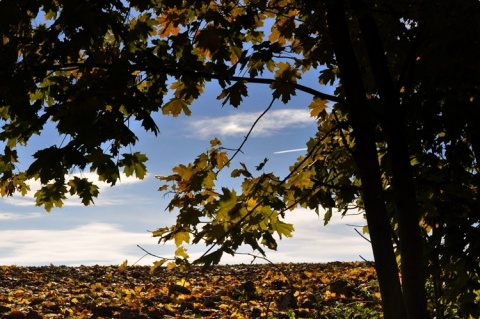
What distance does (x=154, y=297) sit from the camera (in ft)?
30.4

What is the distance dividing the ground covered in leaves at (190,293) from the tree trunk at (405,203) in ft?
7.22

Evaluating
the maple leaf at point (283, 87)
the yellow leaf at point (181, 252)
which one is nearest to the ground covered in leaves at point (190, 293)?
the yellow leaf at point (181, 252)

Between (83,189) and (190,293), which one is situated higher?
(83,189)

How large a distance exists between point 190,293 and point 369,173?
5.91 m

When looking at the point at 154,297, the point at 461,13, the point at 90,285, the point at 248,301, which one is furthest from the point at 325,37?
the point at 90,285

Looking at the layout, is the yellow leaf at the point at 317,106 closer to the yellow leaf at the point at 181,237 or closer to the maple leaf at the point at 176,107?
the maple leaf at the point at 176,107

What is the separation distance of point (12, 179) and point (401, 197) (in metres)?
4.51

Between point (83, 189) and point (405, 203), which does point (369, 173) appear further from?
point (83, 189)

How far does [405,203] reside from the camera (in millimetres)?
4594

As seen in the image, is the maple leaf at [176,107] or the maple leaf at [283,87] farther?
the maple leaf at [176,107]

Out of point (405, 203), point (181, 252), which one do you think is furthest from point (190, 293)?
point (405, 203)

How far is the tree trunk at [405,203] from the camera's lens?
14.8ft

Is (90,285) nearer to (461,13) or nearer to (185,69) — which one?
(185,69)

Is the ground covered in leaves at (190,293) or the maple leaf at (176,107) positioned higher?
the maple leaf at (176,107)
